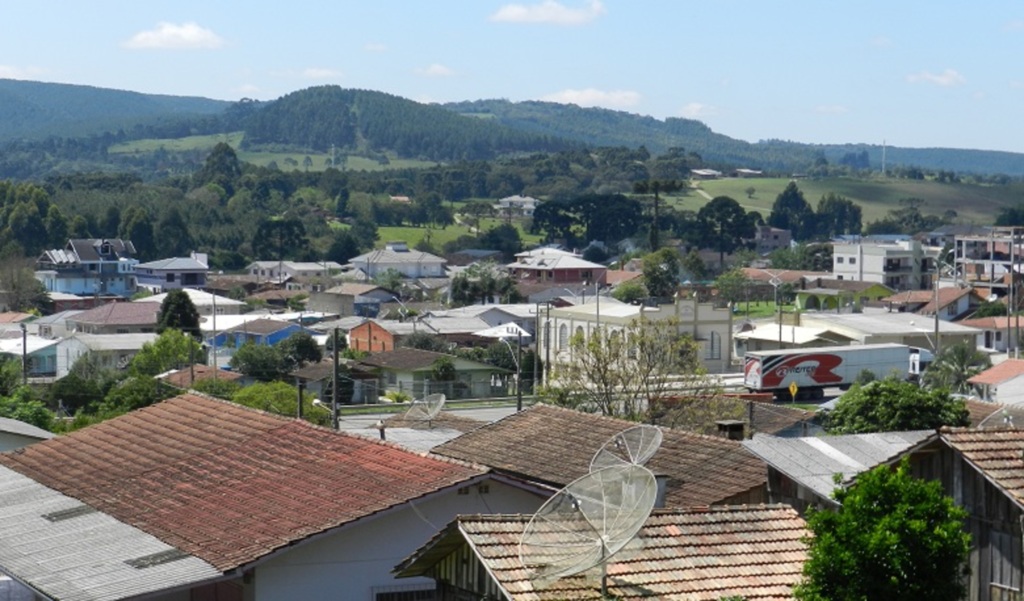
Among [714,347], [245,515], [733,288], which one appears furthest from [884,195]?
[245,515]

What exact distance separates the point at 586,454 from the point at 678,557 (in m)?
4.81

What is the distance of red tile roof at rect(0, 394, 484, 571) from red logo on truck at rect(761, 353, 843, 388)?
31228 millimetres

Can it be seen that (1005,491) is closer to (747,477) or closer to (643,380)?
(747,477)

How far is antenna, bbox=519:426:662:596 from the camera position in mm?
9961

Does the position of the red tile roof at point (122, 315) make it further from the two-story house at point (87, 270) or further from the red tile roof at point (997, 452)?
the red tile roof at point (997, 452)

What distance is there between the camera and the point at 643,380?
108ft

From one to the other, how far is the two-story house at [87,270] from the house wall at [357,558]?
3268 inches

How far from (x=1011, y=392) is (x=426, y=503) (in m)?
33.5

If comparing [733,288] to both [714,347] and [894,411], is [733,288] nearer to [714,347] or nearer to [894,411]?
[714,347]

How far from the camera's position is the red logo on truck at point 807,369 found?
4788 centimetres

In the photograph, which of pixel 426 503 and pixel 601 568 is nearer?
pixel 601 568

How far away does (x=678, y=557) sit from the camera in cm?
1073

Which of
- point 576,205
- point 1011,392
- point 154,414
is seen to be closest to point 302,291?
point 576,205

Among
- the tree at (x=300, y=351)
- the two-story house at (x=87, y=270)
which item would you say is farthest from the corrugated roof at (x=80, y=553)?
the two-story house at (x=87, y=270)
